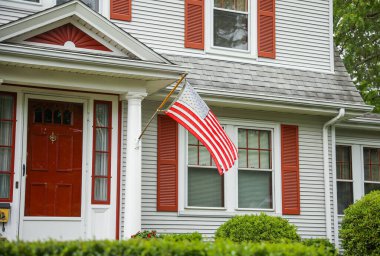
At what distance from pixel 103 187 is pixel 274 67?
484cm

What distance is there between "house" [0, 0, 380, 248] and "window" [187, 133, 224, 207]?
2cm

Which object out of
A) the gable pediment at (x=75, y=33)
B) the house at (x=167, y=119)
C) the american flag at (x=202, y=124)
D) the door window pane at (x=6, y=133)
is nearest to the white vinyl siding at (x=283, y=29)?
the house at (x=167, y=119)

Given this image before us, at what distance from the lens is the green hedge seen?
5891 mm

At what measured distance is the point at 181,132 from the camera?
Result: 1277 cm

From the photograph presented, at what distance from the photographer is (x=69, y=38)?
10.8m

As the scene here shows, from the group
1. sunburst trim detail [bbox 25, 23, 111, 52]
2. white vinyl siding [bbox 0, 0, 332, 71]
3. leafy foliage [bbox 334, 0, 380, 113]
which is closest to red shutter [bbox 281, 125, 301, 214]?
white vinyl siding [bbox 0, 0, 332, 71]

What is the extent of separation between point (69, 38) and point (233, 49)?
166 inches

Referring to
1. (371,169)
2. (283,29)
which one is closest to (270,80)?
(283,29)

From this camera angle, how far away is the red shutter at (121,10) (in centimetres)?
1258

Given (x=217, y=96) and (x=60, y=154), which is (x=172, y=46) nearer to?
(x=217, y=96)

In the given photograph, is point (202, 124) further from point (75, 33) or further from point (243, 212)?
point (243, 212)

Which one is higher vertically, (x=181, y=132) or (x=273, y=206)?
(x=181, y=132)

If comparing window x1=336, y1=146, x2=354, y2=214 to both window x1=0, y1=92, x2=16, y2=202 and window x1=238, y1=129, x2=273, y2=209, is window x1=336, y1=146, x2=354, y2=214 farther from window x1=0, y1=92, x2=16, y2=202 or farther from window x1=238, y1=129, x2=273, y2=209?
window x1=0, y1=92, x2=16, y2=202

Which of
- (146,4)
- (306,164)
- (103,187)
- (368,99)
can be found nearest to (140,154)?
(103,187)
